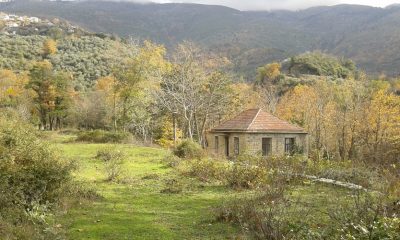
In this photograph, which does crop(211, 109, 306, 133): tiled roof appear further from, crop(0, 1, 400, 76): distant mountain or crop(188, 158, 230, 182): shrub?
crop(0, 1, 400, 76): distant mountain

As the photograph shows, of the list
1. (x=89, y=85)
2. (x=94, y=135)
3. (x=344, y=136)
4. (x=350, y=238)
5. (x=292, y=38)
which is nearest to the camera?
(x=350, y=238)

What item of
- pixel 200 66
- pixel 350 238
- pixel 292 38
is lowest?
pixel 350 238

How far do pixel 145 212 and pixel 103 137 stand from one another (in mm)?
22086

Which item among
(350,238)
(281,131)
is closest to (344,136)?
(281,131)

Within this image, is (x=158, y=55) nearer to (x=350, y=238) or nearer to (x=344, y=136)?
(x=344, y=136)

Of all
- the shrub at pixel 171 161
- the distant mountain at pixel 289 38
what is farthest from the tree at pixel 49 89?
the distant mountain at pixel 289 38

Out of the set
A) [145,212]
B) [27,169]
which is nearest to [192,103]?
[145,212]

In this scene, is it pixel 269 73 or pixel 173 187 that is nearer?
pixel 173 187

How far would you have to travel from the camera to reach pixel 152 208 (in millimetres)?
11445

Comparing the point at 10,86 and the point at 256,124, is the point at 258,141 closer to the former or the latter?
the point at 256,124

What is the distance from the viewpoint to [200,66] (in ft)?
120

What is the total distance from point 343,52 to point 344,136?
104544mm

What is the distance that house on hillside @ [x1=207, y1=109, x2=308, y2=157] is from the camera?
1109 inches

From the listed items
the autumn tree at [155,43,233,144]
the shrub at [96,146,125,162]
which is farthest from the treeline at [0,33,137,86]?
the shrub at [96,146,125,162]
